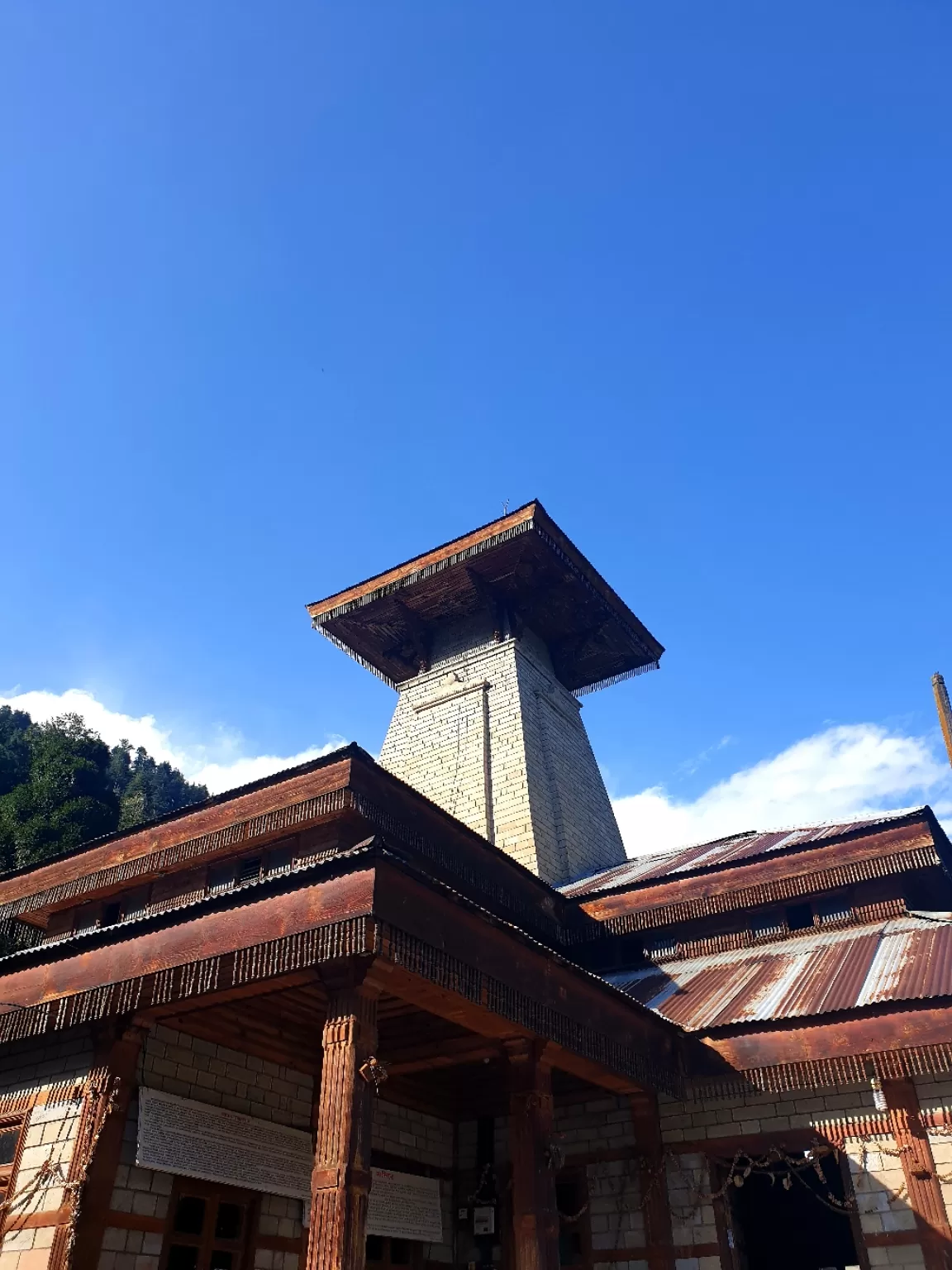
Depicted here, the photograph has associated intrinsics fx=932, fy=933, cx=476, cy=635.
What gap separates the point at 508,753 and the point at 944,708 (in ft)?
27.5

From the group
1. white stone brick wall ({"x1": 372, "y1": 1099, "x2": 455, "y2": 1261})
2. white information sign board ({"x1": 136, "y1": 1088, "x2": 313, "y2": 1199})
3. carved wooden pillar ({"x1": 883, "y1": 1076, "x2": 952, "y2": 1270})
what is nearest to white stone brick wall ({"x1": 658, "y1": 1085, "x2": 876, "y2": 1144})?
carved wooden pillar ({"x1": 883, "y1": 1076, "x2": 952, "y2": 1270})

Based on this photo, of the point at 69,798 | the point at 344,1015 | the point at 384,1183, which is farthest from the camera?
the point at 69,798

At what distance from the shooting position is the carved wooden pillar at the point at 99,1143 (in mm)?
8117

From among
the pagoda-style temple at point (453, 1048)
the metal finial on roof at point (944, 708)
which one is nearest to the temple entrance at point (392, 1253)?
the pagoda-style temple at point (453, 1048)

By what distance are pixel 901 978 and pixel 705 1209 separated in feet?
11.9

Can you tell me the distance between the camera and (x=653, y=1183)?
11.2 metres

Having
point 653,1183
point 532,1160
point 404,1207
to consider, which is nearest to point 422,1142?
point 404,1207

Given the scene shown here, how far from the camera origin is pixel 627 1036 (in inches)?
405

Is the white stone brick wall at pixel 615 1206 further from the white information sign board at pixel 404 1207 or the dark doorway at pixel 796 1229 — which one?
the dark doorway at pixel 796 1229

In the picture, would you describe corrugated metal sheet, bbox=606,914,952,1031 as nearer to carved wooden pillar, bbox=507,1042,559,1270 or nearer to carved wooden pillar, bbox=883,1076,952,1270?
carved wooden pillar, bbox=883,1076,952,1270

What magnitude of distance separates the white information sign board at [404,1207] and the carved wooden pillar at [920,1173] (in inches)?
228

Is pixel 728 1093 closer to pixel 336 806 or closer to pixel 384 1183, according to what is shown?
pixel 384 1183

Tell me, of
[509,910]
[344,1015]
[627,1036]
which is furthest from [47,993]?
[509,910]

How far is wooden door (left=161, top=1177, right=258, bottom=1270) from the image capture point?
915cm
